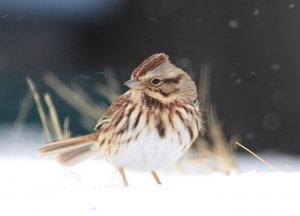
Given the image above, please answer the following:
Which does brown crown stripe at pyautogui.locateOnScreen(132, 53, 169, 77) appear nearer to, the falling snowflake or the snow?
the snow

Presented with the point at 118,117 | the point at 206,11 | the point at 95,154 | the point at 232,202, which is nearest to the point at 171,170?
the point at 95,154

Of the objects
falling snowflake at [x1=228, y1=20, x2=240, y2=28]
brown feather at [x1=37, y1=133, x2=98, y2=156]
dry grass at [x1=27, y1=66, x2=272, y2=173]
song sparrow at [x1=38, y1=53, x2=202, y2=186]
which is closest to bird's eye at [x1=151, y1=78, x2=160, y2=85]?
song sparrow at [x1=38, y1=53, x2=202, y2=186]

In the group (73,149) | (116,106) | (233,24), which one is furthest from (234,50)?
(116,106)

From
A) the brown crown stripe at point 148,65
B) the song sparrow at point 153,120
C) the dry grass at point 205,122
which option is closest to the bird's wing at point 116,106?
the song sparrow at point 153,120

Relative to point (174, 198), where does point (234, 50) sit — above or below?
above

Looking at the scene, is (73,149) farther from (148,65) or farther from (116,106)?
(148,65)

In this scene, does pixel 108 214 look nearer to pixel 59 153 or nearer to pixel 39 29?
pixel 59 153

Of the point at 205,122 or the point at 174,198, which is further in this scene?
the point at 205,122
